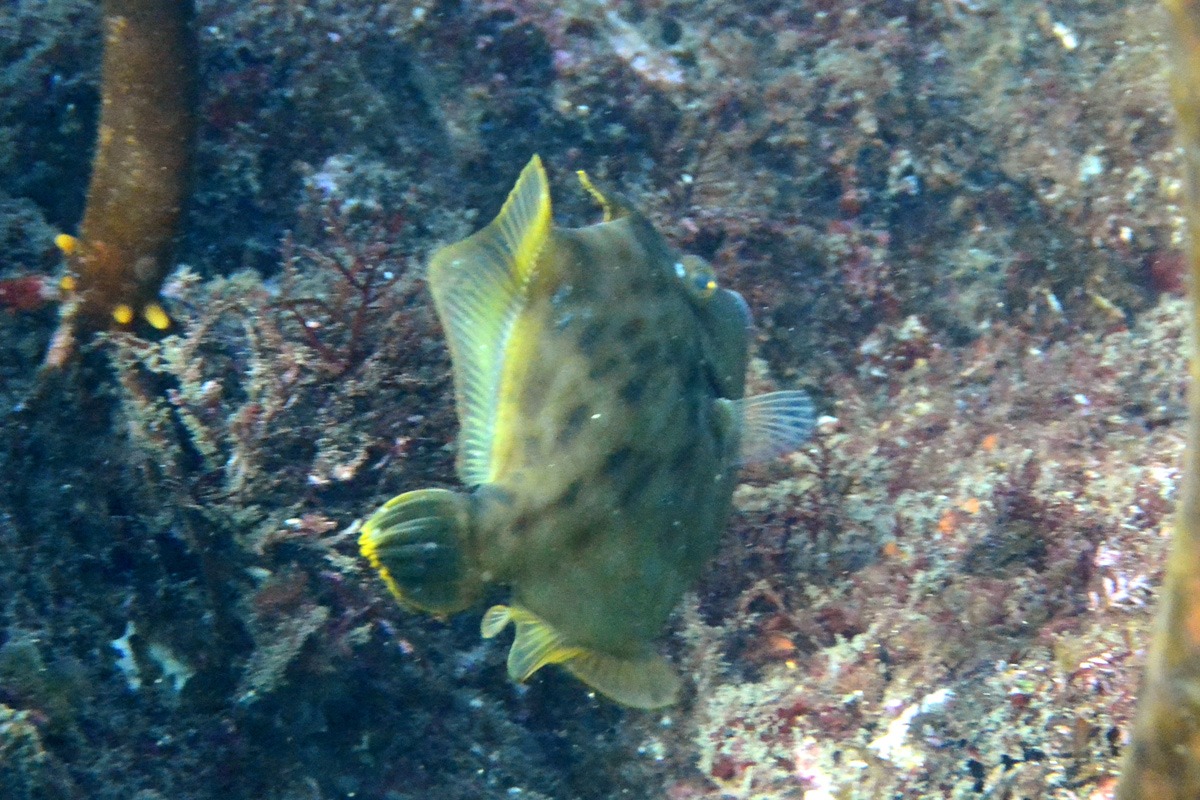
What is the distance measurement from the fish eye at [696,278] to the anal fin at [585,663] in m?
1.17

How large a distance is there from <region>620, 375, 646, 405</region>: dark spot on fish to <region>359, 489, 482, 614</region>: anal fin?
563 millimetres

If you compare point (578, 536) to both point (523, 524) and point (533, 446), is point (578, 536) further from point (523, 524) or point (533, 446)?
point (533, 446)

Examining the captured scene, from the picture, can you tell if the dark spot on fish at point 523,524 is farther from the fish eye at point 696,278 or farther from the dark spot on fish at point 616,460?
the fish eye at point 696,278

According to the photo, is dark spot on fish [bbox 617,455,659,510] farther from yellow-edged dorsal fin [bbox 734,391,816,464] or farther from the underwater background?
the underwater background

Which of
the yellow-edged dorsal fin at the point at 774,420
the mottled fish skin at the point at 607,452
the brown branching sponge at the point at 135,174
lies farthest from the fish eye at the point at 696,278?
the brown branching sponge at the point at 135,174

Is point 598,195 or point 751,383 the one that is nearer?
point 598,195

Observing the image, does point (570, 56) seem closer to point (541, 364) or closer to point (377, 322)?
point (377, 322)

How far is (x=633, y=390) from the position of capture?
231cm

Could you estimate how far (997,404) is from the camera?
12.4 ft

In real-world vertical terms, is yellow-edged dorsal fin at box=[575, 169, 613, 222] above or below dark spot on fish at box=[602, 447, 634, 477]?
above

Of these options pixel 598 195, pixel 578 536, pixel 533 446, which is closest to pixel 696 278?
pixel 598 195

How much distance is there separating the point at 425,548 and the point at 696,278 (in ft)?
4.28

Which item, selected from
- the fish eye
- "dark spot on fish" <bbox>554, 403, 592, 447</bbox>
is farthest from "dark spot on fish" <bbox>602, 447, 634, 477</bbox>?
the fish eye

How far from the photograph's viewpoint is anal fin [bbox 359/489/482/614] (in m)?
1.89
